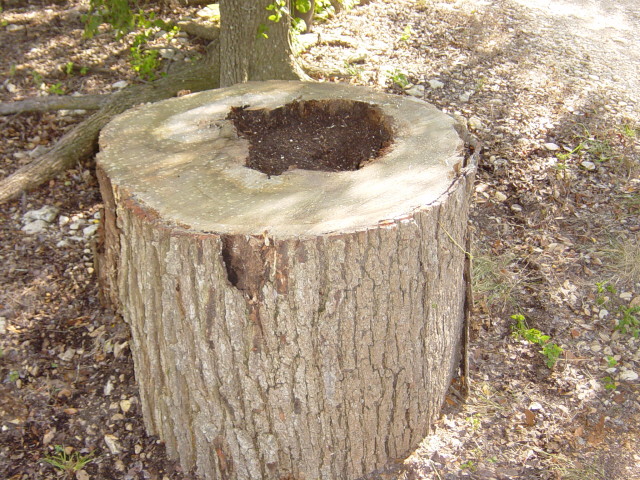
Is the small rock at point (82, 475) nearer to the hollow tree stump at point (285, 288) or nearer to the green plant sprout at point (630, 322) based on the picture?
the hollow tree stump at point (285, 288)

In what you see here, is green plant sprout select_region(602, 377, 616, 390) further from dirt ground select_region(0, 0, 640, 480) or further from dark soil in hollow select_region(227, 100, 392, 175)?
dark soil in hollow select_region(227, 100, 392, 175)

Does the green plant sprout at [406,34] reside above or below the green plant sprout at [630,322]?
above

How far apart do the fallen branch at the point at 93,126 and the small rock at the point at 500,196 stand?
81.5 inches

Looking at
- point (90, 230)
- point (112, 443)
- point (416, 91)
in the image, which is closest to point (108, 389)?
point (112, 443)

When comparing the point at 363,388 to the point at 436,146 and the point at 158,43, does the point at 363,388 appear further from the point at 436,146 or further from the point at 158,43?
the point at 158,43

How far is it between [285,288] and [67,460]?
1.21 metres

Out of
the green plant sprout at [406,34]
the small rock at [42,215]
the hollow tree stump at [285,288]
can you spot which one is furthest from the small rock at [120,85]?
the green plant sprout at [406,34]

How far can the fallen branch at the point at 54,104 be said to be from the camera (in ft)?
12.9

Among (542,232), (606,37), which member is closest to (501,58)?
(606,37)

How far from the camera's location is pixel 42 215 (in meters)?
3.33

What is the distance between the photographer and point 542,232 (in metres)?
3.14

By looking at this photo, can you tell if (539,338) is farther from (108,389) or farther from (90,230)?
(90,230)

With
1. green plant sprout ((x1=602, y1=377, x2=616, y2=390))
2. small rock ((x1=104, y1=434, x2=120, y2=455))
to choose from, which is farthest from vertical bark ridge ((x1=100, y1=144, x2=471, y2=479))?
green plant sprout ((x1=602, y1=377, x2=616, y2=390))

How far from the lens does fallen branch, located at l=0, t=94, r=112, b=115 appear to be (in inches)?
155
